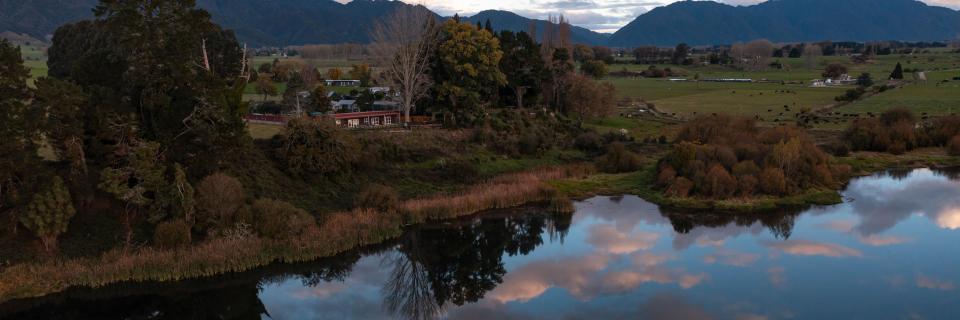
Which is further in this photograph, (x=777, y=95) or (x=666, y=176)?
(x=777, y=95)

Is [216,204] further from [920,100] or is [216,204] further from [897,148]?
[920,100]

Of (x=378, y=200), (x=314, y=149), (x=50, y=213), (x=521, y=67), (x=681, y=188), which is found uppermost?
(x=521, y=67)

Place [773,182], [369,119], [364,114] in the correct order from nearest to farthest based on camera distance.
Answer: [773,182] < [364,114] < [369,119]

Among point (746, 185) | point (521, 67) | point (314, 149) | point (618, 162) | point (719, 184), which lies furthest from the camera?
point (521, 67)

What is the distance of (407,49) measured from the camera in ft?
194

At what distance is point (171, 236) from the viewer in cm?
3170

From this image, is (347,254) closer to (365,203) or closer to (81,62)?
(365,203)

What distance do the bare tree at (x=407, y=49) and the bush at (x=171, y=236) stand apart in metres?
28.9

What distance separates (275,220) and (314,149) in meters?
10.4

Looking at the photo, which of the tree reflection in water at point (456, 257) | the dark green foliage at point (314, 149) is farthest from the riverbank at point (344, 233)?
the dark green foliage at point (314, 149)

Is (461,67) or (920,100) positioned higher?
(461,67)

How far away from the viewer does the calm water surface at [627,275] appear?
27484 mm

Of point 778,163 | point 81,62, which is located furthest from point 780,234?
point 81,62

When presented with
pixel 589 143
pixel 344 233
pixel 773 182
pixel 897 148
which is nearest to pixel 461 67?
pixel 589 143
